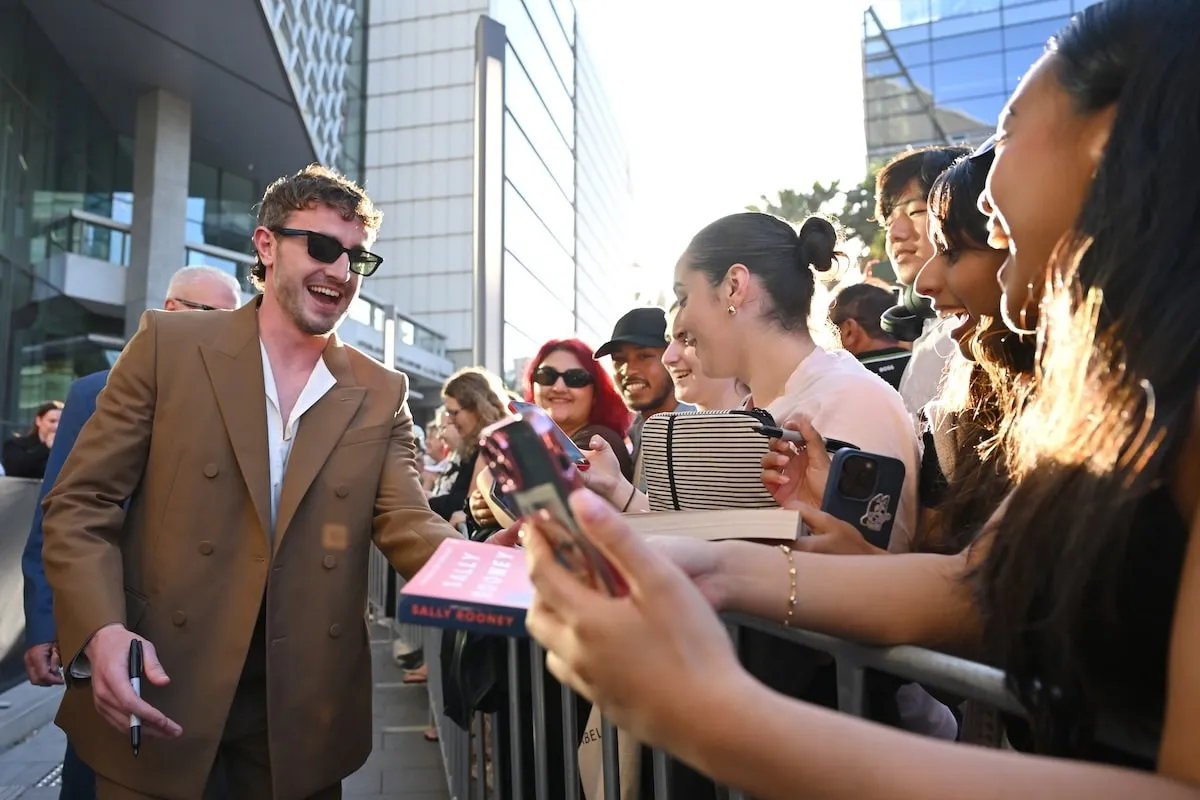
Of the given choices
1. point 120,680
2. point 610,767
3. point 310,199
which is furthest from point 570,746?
point 310,199

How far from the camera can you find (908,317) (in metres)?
3.75

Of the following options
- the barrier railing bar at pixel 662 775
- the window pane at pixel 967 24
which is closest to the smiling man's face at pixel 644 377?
the barrier railing bar at pixel 662 775

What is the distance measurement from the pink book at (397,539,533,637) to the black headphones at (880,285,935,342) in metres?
2.92

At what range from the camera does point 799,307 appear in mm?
2699

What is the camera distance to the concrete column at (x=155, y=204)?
60.1 ft

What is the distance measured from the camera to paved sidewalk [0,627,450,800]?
452 centimetres

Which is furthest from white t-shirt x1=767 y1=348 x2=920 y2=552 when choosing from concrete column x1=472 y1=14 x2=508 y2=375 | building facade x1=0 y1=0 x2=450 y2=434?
building facade x1=0 y1=0 x2=450 y2=434

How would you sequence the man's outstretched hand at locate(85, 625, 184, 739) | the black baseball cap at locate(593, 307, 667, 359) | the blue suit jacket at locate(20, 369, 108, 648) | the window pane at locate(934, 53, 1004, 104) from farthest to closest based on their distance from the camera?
1. the window pane at locate(934, 53, 1004, 104)
2. the black baseball cap at locate(593, 307, 667, 359)
3. the blue suit jacket at locate(20, 369, 108, 648)
4. the man's outstretched hand at locate(85, 625, 184, 739)

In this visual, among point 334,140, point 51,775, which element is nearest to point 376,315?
point 334,140

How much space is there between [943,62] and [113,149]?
29.3 meters

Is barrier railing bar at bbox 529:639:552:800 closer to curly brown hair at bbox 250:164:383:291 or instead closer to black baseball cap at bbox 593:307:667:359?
curly brown hair at bbox 250:164:383:291

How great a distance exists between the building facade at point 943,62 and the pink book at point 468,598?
3379 cm

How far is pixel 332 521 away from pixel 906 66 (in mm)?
37975

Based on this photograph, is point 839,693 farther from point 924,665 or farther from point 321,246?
point 321,246
